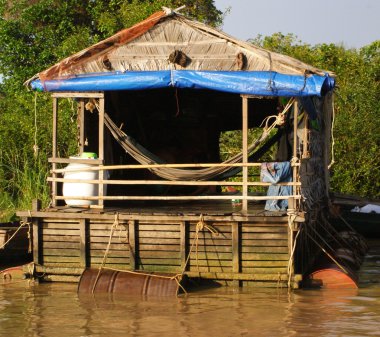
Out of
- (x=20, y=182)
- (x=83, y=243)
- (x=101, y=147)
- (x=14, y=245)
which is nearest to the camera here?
(x=83, y=243)

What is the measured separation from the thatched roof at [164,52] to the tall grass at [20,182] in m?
4.26

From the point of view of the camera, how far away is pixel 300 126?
12.0 meters

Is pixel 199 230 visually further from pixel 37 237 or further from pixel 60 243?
pixel 37 237

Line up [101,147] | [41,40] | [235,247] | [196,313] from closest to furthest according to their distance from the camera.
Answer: [196,313] < [235,247] < [101,147] < [41,40]

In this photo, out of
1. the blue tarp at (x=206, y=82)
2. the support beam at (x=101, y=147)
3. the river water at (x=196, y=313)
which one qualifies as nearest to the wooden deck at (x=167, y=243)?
the support beam at (x=101, y=147)

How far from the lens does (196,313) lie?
9969 millimetres

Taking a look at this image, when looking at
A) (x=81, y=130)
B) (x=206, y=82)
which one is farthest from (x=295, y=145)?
(x=81, y=130)

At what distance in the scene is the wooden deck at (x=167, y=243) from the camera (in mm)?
11031

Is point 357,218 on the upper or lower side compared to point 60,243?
upper

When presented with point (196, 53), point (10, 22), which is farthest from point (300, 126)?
point (10, 22)

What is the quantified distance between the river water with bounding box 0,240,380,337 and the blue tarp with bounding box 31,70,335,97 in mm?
2657

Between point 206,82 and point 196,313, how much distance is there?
327 centimetres

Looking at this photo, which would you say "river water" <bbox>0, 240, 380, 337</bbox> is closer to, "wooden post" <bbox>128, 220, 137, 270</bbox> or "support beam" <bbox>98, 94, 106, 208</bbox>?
"wooden post" <bbox>128, 220, 137, 270</bbox>

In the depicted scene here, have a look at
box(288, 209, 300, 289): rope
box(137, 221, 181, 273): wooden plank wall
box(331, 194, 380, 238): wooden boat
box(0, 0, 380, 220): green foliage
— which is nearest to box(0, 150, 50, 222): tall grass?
box(0, 0, 380, 220): green foliage
